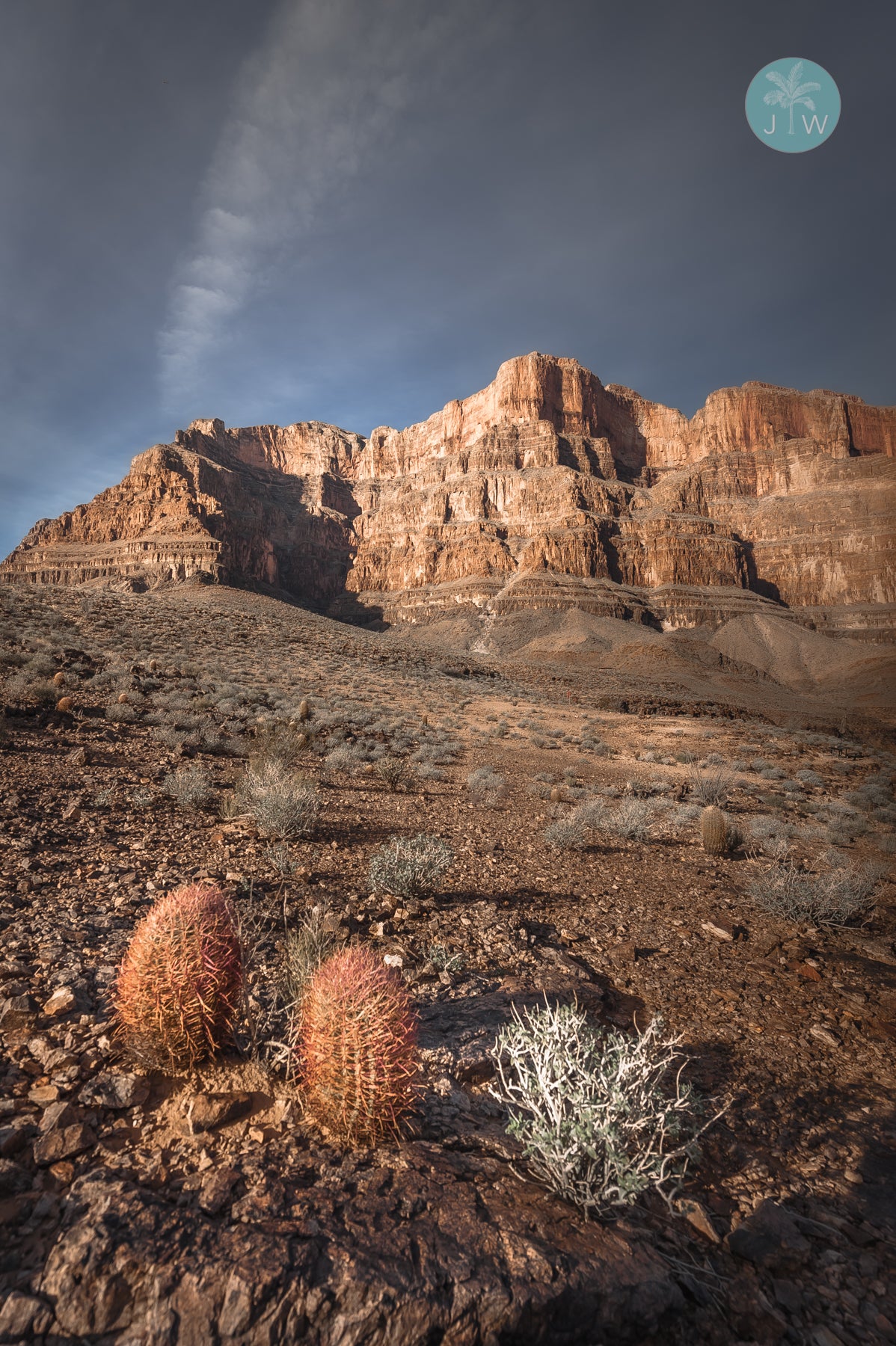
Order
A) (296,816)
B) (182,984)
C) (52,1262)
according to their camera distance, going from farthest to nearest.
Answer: (296,816) < (182,984) < (52,1262)

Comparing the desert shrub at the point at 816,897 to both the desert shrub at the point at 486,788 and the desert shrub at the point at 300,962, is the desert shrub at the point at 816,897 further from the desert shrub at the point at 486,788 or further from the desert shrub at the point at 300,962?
the desert shrub at the point at 300,962

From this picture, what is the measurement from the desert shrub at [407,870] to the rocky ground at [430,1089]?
0.18 m

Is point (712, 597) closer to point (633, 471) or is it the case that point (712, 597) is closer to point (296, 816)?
point (633, 471)

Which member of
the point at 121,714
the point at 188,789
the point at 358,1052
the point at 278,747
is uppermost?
the point at 121,714

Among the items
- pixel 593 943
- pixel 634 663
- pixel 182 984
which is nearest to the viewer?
pixel 182 984

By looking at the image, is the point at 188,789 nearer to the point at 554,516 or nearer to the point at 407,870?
the point at 407,870

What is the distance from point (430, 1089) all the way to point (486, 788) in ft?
25.0

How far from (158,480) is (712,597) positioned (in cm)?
9577

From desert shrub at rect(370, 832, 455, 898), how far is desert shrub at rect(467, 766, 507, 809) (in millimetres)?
3801

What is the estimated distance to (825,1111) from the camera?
3.09 m

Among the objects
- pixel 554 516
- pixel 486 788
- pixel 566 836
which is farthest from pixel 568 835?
pixel 554 516

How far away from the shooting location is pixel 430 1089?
272 centimetres

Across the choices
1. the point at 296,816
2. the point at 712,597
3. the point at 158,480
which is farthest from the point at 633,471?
the point at 296,816

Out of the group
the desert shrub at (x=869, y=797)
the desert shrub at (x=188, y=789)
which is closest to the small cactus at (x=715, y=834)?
the desert shrub at (x=869, y=797)
